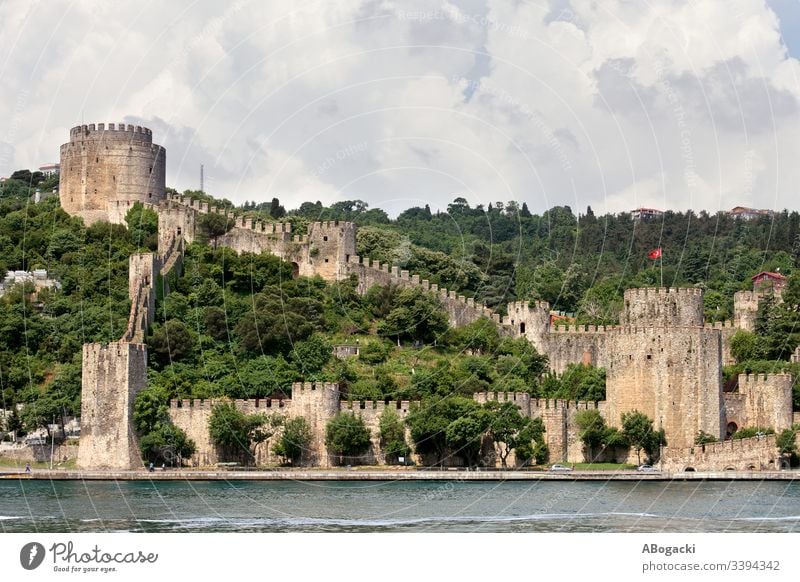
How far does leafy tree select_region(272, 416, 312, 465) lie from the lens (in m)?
64.3

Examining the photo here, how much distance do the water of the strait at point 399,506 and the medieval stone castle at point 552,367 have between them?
308cm

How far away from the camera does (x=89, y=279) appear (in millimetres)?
75000

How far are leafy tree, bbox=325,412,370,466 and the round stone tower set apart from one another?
19775mm

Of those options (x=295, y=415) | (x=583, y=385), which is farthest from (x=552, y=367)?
(x=295, y=415)

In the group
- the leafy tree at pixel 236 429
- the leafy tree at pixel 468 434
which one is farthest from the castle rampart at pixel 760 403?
the leafy tree at pixel 236 429

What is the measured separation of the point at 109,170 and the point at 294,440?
21.5m

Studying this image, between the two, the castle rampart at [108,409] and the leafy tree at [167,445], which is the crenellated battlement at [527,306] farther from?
the castle rampart at [108,409]

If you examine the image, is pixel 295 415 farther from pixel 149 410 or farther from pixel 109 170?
pixel 109 170

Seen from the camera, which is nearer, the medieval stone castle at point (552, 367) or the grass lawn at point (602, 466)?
the medieval stone castle at point (552, 367)

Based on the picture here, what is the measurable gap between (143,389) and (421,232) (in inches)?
2319

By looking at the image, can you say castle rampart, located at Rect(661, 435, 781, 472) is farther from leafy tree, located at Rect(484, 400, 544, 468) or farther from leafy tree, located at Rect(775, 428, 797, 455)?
leafy tree, located at Rect(484, 400, 544, 468)

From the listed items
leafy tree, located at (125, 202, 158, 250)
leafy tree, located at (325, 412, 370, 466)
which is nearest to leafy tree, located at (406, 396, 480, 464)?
leafy tree, located at (325, 412, 370, 466)

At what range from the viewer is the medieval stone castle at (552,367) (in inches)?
2501
